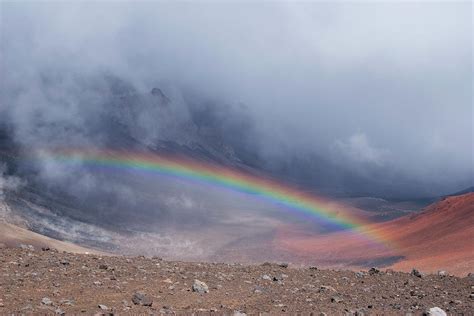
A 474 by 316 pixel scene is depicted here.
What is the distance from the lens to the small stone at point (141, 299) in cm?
1054

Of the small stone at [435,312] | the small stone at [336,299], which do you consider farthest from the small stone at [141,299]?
the small stone at [435,312]

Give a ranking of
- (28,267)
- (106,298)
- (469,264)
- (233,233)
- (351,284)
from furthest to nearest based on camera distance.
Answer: (233,233)
(469,264)
(351,284)
(28,267)
(106,298)

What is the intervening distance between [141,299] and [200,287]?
1.84 metres

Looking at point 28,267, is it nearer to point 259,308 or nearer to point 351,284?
point 259,308

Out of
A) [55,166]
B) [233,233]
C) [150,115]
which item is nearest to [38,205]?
[55,166]

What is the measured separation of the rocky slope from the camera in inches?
415

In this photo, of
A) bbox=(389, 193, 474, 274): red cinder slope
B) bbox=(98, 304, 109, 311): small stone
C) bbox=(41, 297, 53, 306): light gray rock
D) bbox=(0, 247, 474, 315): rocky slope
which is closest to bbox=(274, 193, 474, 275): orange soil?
bbox=(389, 193, 474, 274): red cinder slope

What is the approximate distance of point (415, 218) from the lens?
6000 centimetres

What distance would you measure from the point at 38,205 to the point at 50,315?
166 ft

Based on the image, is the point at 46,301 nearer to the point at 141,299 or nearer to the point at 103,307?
the point at 103,307

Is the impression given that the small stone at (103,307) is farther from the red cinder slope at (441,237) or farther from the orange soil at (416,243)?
the red cinder slope at (441,237)

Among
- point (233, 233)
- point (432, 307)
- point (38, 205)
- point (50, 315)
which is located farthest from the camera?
point (233, 233)

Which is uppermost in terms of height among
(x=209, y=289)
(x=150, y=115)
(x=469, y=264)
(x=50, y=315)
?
(x=150, y=115)

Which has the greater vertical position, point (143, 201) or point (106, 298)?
point (143, 201)
